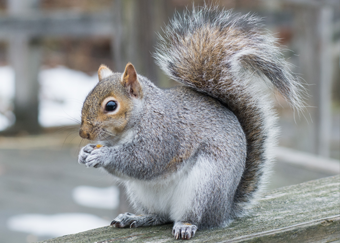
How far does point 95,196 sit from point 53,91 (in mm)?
3859

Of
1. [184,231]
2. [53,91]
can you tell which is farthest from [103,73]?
[53,91]

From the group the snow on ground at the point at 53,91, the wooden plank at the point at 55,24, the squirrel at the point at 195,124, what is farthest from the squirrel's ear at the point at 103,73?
the snow on ground at the point at 53,91

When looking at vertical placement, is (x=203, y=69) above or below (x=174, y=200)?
above

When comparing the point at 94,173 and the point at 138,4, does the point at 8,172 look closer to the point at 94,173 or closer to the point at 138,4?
the point at 94,173

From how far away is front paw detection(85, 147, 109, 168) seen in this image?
1.34 meters

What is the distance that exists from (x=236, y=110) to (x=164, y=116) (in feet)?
0.98

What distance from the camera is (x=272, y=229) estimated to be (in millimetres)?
1287

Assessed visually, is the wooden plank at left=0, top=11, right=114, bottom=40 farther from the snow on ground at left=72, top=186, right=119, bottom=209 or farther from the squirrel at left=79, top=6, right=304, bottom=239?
the squirrel at left=79, top=6, right=304, bottom=239

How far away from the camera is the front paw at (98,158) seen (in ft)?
4.39

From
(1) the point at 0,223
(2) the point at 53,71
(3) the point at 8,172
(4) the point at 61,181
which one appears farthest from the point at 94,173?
(2) the point at 53,71

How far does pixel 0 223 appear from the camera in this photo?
3.32 meters

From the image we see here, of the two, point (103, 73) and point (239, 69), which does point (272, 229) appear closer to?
point (239, 69)

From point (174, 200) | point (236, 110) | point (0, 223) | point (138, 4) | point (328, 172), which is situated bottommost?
point (0, 223)

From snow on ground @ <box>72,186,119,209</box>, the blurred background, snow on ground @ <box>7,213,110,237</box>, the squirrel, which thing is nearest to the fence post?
the blurred background
